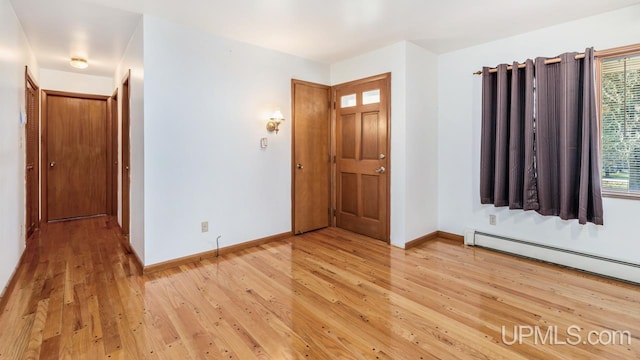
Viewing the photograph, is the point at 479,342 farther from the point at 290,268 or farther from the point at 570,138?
the point at 570,138

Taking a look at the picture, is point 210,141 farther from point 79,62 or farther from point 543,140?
point 543,140

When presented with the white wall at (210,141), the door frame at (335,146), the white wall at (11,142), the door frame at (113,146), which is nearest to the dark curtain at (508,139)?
the door frame at (335,146)

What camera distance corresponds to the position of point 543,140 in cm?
322

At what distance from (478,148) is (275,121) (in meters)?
2.50

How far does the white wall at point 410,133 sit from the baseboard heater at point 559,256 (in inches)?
26.8

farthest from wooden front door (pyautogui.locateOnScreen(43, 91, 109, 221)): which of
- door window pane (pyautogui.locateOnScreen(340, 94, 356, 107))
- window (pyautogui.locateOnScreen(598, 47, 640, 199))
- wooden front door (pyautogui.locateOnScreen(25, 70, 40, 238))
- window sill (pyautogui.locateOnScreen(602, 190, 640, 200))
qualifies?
window sill (pyautogui.locateOnScreen(602, 190, 640, 200))

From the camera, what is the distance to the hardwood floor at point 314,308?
1.91 metres

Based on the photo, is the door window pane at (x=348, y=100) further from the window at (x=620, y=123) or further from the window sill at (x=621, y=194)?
the window sill at (x=621, y=194)

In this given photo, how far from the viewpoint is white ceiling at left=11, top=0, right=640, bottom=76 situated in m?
2.76

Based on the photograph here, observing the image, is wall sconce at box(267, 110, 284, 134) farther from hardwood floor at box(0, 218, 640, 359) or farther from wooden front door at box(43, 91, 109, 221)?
wooden front door at box(43, 91, 109, 221)

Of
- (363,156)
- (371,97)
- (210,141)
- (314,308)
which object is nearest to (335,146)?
(363,156)

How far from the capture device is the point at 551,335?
204 cm

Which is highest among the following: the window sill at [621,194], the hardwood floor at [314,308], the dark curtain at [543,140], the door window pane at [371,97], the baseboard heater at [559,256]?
the door window pane at [371,97]

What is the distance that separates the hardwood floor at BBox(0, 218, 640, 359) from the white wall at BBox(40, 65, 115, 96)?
284cm
